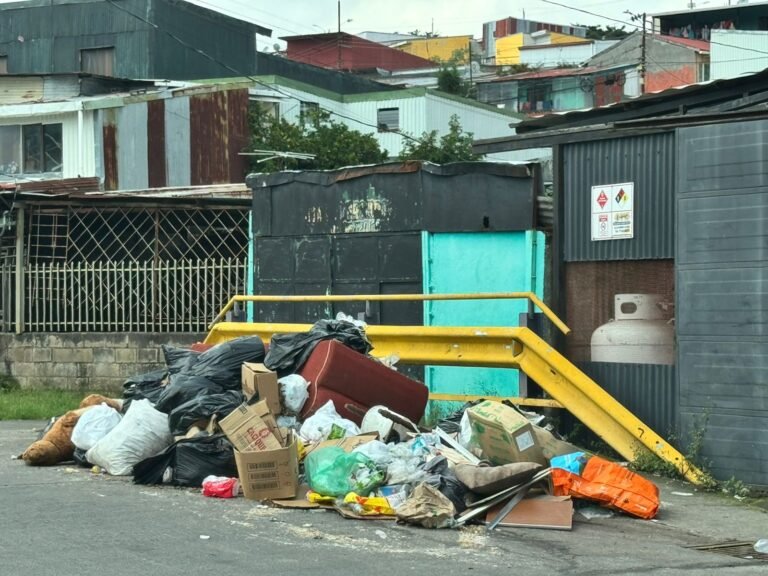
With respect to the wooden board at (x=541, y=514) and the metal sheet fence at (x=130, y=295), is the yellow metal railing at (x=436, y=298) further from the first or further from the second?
the metal sheet fence at (x=130, y=295)

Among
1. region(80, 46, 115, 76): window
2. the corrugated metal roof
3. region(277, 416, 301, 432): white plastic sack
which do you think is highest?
the corrugated metal roof

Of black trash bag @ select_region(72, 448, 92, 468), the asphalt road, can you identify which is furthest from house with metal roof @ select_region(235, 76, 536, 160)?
the asphalt road

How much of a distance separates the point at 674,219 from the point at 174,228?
41.9 ft

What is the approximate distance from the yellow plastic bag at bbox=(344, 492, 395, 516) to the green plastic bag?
220mm

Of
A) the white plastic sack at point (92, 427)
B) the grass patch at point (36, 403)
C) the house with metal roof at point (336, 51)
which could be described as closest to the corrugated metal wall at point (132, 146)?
the grass patch at point (36, 403)

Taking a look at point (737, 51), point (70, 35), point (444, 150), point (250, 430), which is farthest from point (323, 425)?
point (70, 35)

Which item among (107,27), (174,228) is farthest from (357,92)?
(174,228)

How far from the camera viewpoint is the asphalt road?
5.77 meters

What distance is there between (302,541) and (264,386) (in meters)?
2.40

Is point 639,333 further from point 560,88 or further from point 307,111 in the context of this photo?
point 560,88

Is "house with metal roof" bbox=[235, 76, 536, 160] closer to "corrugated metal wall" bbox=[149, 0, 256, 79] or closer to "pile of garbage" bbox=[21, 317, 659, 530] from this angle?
"corrugated metal wall" bbox=[149, 0, 256, 79]

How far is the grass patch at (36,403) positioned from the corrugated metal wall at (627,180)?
700cm

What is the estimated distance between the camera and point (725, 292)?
838 cm

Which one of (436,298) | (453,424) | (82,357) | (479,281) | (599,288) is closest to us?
(453,424)
